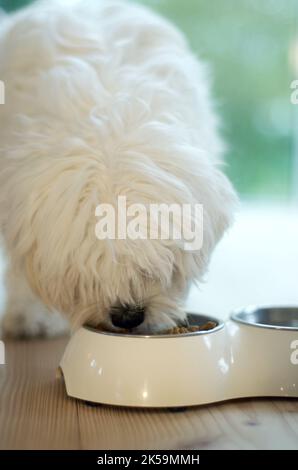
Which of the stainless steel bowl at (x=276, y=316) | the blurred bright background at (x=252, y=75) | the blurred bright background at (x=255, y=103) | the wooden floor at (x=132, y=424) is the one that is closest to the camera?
the wooden floor at (x=132, y=424)

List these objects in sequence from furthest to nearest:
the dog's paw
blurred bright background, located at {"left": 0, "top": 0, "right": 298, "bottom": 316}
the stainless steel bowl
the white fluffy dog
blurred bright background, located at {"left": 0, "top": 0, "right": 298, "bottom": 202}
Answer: blurred bright background, located at {"left": 0, "top": 0, "right": 298, "bottom": 202}
blurred bright background, located at {"left": 0, "top": 0, "right": 298, "bottom": 316}
the dog's paw
the stainless steel bowl
the white fluffy dog

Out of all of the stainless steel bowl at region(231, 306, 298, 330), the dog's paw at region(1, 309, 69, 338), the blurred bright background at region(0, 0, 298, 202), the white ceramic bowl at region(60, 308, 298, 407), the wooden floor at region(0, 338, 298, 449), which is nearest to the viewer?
the wooden floor at region(0, 338, 298, 449)

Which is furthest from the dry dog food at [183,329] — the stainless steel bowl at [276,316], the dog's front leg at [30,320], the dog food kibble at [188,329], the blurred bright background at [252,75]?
the blurred bright background at [252,75]

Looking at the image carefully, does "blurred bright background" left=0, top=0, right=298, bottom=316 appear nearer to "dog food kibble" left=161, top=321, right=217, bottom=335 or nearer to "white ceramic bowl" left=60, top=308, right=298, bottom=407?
"dog food kibble" left=161, top=321, right=217, bottom=335

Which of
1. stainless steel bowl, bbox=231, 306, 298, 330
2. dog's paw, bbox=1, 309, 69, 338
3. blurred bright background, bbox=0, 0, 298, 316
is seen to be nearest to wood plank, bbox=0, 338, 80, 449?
dog's paw, bbox=1, 309, 69, 338

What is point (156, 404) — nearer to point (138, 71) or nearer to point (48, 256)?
point (48, 256)

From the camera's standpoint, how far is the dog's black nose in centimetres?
183

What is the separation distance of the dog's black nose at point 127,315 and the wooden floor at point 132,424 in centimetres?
22

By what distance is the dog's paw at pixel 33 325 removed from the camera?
8.19ft

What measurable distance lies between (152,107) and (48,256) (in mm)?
579

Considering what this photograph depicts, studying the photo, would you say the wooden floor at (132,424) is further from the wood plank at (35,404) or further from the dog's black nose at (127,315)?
the dog's black nose at (127,315)

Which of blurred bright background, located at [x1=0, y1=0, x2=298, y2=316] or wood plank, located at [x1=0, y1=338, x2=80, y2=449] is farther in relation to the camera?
blurred bright background, located at [x1=0, y1=0, x2=298, y2=316]

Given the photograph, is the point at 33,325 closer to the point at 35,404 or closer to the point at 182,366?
the point at 35,404
